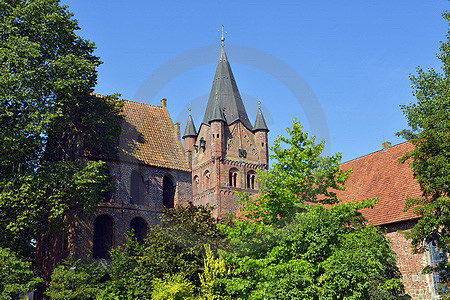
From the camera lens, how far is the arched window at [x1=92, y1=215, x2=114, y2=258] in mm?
33438

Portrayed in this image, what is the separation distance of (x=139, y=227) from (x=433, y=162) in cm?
2184

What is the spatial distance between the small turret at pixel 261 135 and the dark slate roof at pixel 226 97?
1588 mm

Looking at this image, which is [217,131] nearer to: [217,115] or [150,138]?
[217,115]

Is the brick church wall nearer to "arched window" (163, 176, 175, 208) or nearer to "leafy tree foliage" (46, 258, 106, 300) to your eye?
"arched window" (163, 176, 175, 208)

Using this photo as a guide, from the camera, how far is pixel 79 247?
3114 centimetres

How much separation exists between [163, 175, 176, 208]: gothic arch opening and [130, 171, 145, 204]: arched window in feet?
6.63

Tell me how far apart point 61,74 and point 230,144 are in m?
54.6

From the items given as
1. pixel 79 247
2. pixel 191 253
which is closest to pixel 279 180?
pixel 191 253

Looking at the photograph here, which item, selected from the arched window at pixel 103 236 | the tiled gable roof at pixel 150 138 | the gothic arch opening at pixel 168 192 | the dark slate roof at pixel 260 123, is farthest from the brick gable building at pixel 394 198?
the dark slate roof at pixel 260 123

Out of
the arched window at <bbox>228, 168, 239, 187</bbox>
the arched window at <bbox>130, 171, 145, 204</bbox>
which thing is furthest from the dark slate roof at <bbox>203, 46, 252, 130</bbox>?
the arched window at <bbox>130, 171, 145, 204</bbox>

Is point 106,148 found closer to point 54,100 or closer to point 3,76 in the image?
point 54,100

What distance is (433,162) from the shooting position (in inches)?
732

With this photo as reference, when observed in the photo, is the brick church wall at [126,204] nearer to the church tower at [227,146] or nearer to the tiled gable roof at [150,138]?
the tiled gable roof at [150,138]

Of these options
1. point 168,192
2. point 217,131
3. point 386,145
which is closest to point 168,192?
point 168,192
